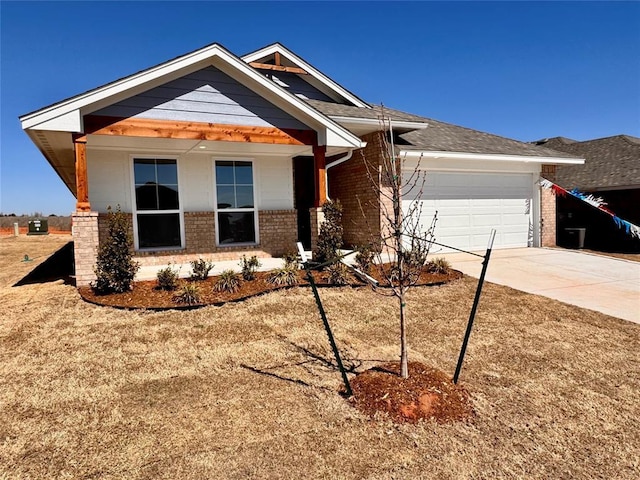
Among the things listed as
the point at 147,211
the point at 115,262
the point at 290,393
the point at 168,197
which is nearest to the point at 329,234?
the point at 115,262

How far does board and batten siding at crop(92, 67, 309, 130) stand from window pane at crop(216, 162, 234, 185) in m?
2.22

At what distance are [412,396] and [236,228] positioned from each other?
320 inches

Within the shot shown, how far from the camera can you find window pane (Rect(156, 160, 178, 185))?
34.0 feet

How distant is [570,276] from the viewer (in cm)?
980

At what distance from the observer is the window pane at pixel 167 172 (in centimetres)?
1035

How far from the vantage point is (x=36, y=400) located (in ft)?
13.4

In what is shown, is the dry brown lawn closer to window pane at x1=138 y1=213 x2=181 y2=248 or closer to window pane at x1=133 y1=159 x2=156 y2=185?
window pane at x1=138 y1=213 x2=181 y2=248

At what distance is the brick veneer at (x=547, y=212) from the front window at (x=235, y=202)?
33.2 ft

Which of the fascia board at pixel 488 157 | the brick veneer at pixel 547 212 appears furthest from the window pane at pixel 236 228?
the brick veneer at pixel 547 212

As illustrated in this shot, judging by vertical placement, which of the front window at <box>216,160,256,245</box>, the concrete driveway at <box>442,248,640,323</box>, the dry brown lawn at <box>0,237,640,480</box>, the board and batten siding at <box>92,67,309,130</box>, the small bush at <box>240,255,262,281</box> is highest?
the board and batten siding at <box>92,67,309,130</box>

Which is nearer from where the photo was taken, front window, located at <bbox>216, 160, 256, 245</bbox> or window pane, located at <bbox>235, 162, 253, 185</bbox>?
front window, located at <bbox>216, 160, 256, 245</bbox>

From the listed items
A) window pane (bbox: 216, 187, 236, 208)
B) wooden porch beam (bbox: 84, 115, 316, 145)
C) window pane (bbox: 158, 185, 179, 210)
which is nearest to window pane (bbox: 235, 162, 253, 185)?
window pane (bbox: 216, 187, 236, 208)

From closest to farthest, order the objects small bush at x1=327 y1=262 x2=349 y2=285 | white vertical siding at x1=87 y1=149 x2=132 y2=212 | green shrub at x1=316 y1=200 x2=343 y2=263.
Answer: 1. small bush at x1=327 y1=262 x2=349 y2=285
2. green shrub at x1=316 y1=200 x2=343 y2=263
3. white vertical siding at x1=87 y1=149 x2=132 y2=212

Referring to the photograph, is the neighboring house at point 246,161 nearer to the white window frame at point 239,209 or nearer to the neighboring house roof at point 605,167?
the white window frame at point 239,209
